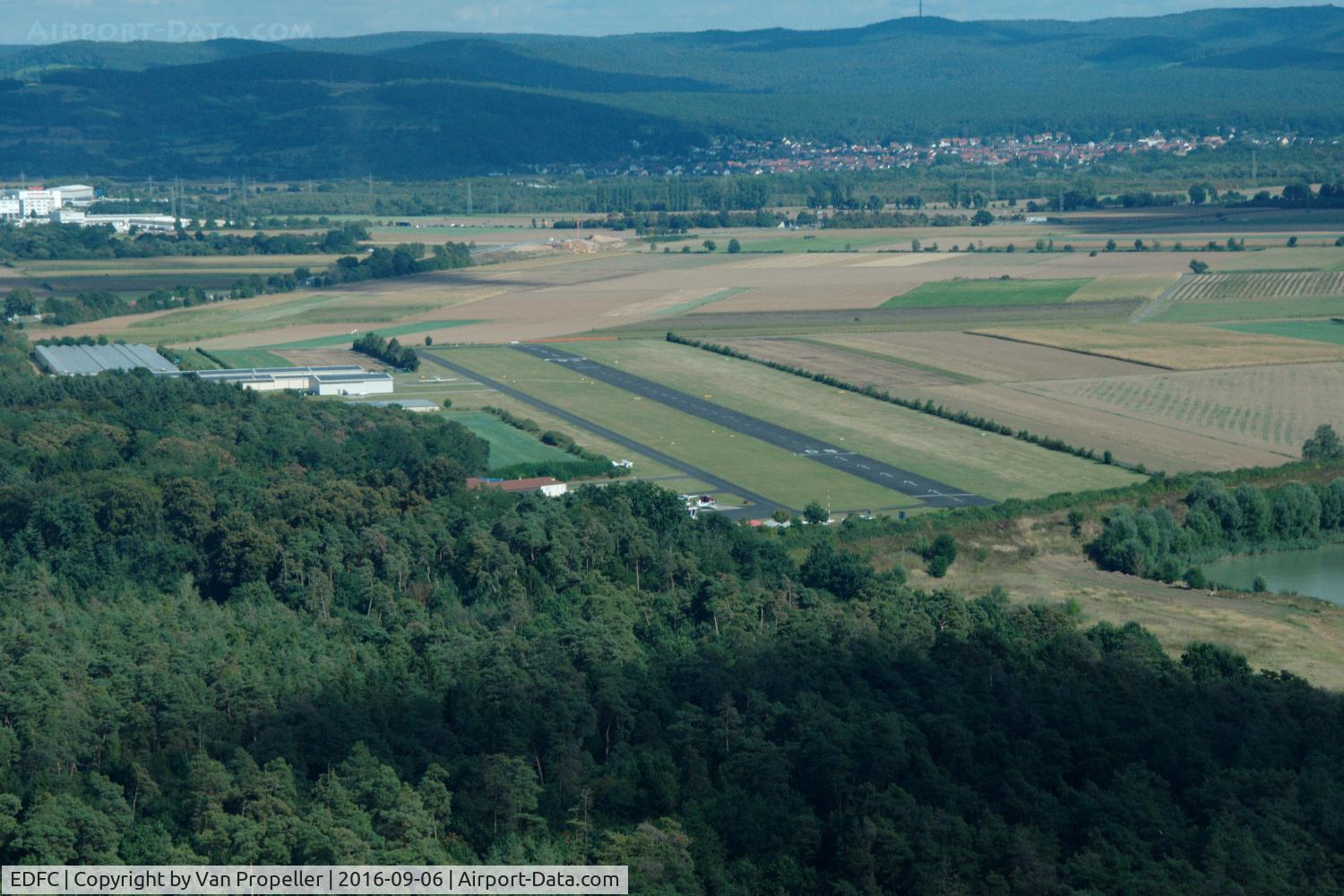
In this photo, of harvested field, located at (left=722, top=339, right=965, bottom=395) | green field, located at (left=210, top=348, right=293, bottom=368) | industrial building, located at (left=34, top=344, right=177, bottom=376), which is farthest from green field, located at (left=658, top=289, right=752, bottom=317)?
industrial building, located at (left=34, top=344, right=177, bottom=376)

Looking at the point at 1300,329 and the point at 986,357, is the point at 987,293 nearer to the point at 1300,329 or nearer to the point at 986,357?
the point at 1300,329

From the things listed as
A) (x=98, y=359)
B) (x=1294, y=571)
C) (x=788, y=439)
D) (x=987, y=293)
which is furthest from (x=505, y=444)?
(x=987, y=293)

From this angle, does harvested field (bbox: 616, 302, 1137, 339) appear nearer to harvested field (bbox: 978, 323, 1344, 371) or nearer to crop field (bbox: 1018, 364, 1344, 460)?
harvested field (bbox: 978, 323, 1344, 371)

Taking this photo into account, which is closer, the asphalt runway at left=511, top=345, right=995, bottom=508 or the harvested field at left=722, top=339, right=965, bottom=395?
the asphalt runway at left=511, top=345, right=995, bottom=508

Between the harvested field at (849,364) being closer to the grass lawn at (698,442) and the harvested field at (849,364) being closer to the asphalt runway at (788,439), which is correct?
the asphalt runway at (788,439)

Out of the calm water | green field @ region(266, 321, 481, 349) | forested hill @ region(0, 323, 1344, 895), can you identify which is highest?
forested hill @ region(0, 323, 1344, 895)

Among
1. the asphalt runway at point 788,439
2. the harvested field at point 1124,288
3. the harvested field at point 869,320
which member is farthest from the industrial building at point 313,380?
the harvested field at point 1124,288

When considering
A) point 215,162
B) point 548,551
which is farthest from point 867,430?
point 215,162
